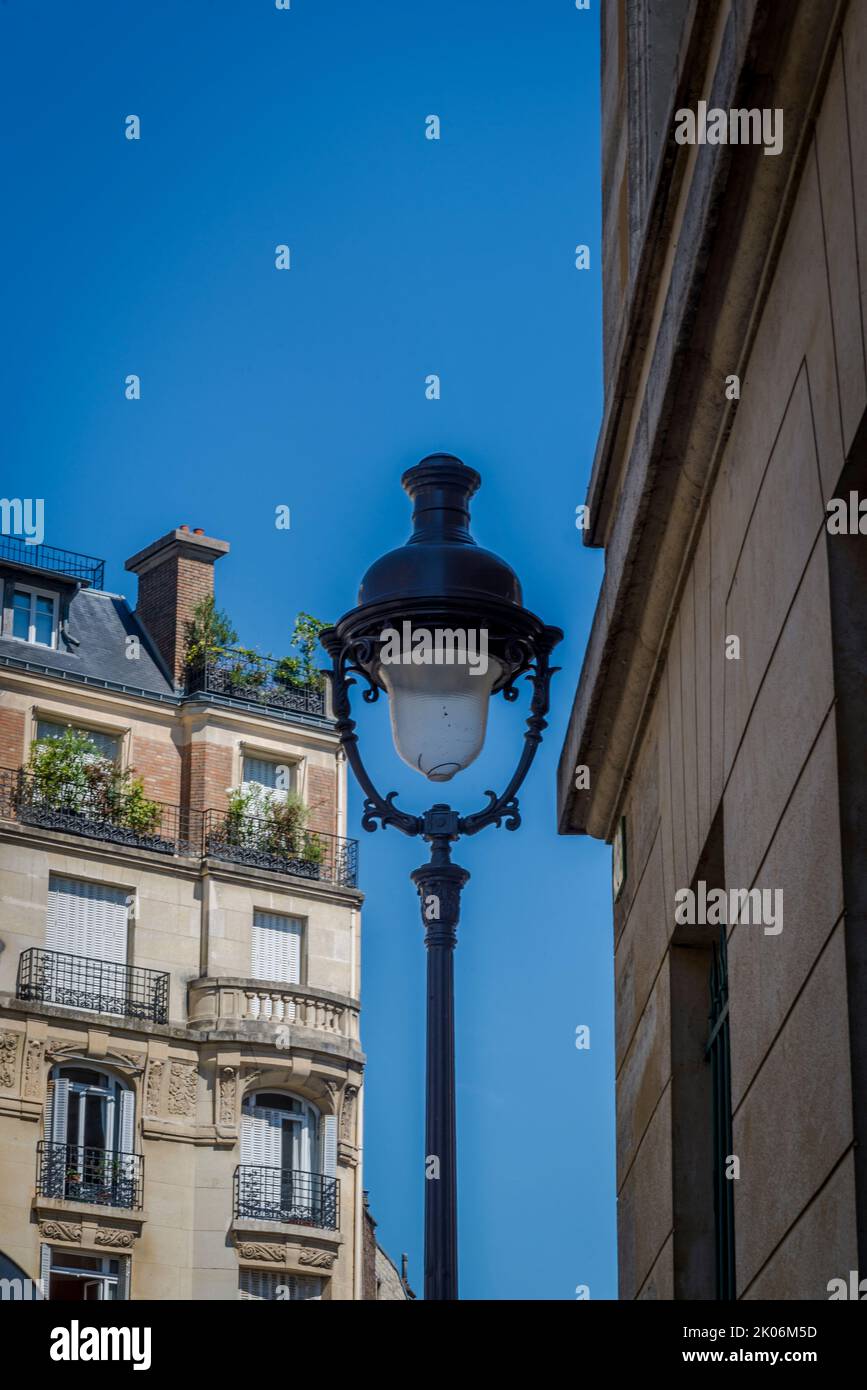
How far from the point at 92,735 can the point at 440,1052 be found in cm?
4330

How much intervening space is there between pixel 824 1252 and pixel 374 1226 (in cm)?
4882

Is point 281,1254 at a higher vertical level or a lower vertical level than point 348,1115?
lower

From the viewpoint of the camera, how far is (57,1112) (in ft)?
154

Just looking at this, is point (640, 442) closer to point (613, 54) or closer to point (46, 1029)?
point (613, 54)

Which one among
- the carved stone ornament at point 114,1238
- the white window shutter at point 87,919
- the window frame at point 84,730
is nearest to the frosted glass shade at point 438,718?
the carved stone ornament at point 114,1238

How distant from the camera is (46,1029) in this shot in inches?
1864

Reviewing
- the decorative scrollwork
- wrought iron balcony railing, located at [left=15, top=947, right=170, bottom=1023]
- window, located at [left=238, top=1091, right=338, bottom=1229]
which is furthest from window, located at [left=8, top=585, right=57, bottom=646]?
the decorative scrollwork

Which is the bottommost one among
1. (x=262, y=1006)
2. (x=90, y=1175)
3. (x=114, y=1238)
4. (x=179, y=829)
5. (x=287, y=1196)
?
(x=114, y=1238)

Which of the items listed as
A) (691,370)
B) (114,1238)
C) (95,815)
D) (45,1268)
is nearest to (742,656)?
(691,370)

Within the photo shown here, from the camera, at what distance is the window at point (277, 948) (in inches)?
1983

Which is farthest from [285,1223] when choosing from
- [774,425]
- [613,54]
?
[774,425]

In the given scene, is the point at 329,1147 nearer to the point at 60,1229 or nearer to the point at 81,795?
the point at 60,1229

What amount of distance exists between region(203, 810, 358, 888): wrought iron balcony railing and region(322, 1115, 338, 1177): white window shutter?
5.61 m

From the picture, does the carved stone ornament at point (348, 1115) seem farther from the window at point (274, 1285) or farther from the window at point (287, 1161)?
the window at point (274, 1285)
